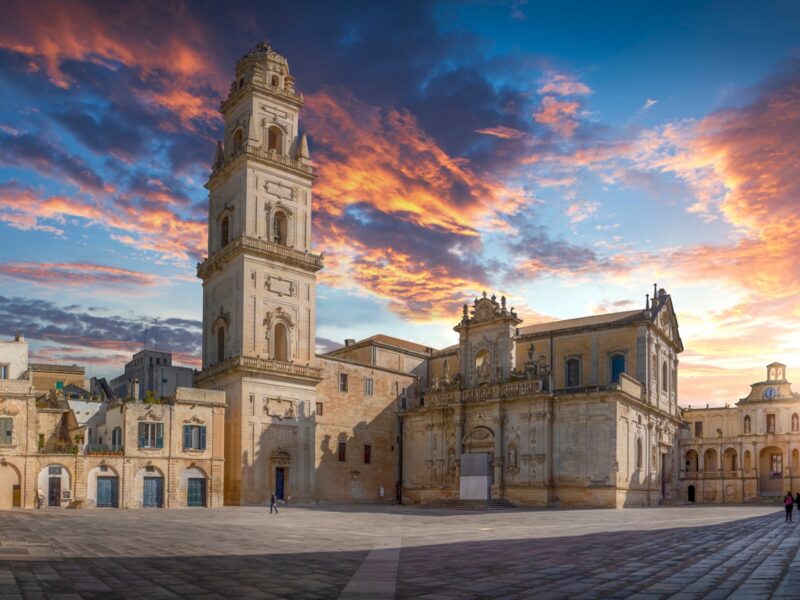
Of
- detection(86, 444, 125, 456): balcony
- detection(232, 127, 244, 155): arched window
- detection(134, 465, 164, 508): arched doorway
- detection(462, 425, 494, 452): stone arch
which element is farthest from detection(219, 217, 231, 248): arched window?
detection(462, 425, 494, 452): stone arch

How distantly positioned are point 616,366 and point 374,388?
1804 cm

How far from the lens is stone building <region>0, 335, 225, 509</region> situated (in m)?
45.0

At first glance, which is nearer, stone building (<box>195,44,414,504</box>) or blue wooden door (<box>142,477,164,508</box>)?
blue wooden door (<box>142,477,164,508</box>)

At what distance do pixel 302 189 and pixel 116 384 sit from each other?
4279 centimetres

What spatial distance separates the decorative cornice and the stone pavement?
93.5 feet

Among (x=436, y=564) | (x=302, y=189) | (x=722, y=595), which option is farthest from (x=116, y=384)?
(x=722, y=595)

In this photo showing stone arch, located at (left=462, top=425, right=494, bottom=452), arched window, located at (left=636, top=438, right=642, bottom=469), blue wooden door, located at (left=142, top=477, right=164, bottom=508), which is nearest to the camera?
blue wooden door, located at (left=142, top=477, right=164, bottom=508)

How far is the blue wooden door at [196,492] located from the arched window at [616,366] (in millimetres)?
29712

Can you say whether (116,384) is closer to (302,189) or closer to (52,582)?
(302,189)

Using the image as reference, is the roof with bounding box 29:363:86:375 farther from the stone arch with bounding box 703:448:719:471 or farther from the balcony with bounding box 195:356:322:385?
the stone arch with bounding box 703:448:719:471

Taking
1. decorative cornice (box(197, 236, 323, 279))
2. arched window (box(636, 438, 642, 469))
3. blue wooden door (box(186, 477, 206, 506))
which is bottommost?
blue wooden door (box(186, 477, 206, 506))

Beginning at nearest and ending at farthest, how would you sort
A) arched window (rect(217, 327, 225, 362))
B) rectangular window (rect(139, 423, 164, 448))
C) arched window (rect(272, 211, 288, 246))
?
1. rectangular window (rect(139, 423, 164, 448))
2. arched window (rect(217, 327, 225, 362))
3. arched window (rect(272, 211, 288, 246))

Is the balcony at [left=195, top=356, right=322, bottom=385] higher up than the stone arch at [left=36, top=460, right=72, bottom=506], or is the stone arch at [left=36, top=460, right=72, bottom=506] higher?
the balcony at [left=195, top=356, right=322, bottom=385]

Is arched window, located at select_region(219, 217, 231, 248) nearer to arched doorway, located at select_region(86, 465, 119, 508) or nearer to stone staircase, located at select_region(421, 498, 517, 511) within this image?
arched doorway, located at select_region(86, 465, 119, 508)
